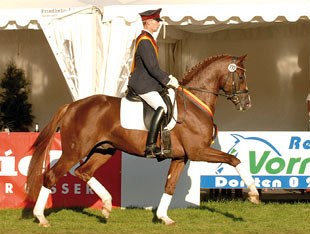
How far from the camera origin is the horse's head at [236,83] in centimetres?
998

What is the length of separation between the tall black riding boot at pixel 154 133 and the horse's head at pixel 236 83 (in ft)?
3.33

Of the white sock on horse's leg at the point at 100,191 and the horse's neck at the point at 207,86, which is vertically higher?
the horse's neck at the point at 207,86

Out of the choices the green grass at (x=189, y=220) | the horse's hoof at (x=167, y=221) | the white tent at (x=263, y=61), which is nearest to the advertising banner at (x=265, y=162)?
the green grass at (x=189, y=220)

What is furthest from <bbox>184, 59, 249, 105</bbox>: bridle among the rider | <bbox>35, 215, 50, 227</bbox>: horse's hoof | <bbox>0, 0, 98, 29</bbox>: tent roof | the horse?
<bbox>0, 0, 98, 29</bbox>: tent roof

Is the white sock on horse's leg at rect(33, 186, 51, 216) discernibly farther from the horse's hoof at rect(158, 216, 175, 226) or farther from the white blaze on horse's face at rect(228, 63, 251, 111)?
the white blaze on horse's face at rect(228, 63, 251, 111)

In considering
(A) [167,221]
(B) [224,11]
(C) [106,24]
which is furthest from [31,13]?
(A) [167,221]

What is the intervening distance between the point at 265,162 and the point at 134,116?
120 inches

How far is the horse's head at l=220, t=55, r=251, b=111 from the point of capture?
32.8 feet

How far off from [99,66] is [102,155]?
8.78 ft

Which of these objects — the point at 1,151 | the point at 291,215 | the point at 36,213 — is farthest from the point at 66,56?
the point at 291,215

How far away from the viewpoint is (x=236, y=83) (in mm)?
10023

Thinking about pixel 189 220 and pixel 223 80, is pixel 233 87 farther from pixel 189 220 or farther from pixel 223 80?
pixel 189 220

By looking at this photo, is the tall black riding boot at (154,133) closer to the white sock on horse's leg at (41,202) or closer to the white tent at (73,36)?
the white sock on horse's leg at (41,202)

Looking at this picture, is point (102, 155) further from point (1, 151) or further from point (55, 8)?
point (55, 8)
